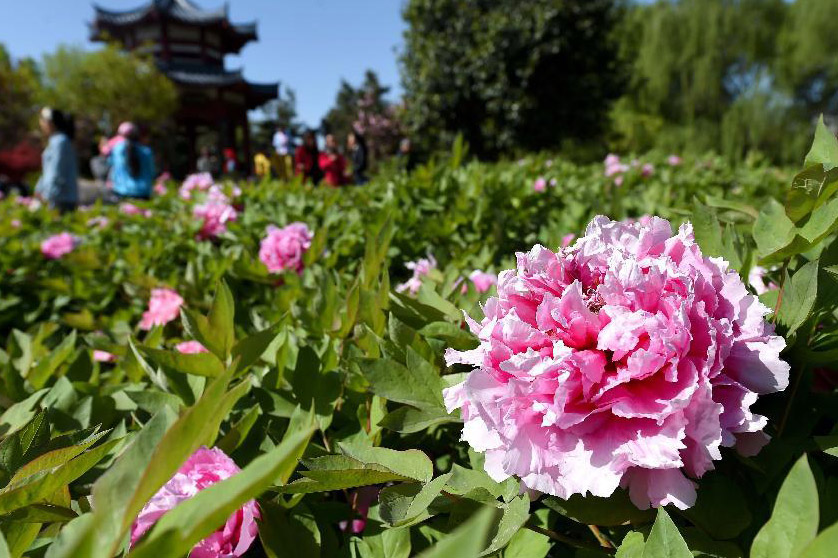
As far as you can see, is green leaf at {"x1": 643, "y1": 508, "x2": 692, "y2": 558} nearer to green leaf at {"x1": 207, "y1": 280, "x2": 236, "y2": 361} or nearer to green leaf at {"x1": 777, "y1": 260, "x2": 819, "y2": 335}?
green leaf at {"x1": 777, "y1": 260, "x2": 819, "y2": 335}

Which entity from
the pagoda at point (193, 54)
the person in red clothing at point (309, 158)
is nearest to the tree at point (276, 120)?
the pagoda at point (193, 54)

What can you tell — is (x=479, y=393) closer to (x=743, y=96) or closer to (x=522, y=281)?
(x=522, y=281)

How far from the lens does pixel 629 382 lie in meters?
0.61

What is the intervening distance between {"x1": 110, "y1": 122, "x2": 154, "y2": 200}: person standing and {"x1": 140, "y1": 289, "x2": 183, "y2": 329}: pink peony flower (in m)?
5.86

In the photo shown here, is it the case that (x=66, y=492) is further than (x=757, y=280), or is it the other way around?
(x=757, y=280)

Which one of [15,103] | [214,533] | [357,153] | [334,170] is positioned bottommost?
[214,533]

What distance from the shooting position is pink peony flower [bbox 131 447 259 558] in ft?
2.11

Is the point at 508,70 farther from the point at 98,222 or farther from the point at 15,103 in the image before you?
the point at 15,103

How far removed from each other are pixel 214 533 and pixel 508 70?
1729cm

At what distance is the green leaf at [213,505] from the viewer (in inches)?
13.3

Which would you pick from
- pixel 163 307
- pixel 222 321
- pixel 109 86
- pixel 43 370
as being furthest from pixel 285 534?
pixel 109 86

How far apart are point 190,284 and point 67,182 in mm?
5083

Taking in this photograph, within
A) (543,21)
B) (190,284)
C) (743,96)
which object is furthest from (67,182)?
(743,96)

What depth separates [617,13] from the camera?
1881 centimetres
